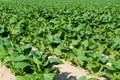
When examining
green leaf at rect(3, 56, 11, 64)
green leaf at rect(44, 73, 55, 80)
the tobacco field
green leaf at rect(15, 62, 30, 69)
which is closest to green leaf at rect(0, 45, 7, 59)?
the tobacco field

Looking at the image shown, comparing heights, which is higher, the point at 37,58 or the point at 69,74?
the point at 37,58

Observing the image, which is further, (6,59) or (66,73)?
(66,73)

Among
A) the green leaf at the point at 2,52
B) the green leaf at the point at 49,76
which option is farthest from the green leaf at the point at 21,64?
the green leaf at the point at 2,52

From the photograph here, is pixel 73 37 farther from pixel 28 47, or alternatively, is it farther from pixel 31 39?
pixel 28 47

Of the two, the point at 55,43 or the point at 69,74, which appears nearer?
the point at 69,74

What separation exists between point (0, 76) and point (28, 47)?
2.26 feet

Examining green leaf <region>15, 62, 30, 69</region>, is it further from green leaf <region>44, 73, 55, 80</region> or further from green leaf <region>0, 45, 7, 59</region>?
green leaf <region>0, 45, 7, 59</region>

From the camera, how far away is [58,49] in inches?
249

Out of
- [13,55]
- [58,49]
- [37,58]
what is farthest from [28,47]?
[58,49]

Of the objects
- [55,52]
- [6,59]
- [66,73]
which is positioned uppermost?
[6,59]

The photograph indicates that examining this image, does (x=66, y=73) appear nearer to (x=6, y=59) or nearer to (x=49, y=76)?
(x=6, y=59)

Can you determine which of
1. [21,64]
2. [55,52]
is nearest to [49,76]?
[21,64]

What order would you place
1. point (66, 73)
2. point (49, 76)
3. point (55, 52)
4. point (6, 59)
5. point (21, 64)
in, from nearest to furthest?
point (49, 76) < point (21, 64) < point (6, 59) < point (66, 73) < point (55, 52)

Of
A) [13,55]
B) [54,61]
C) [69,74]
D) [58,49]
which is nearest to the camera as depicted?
[54,61]
